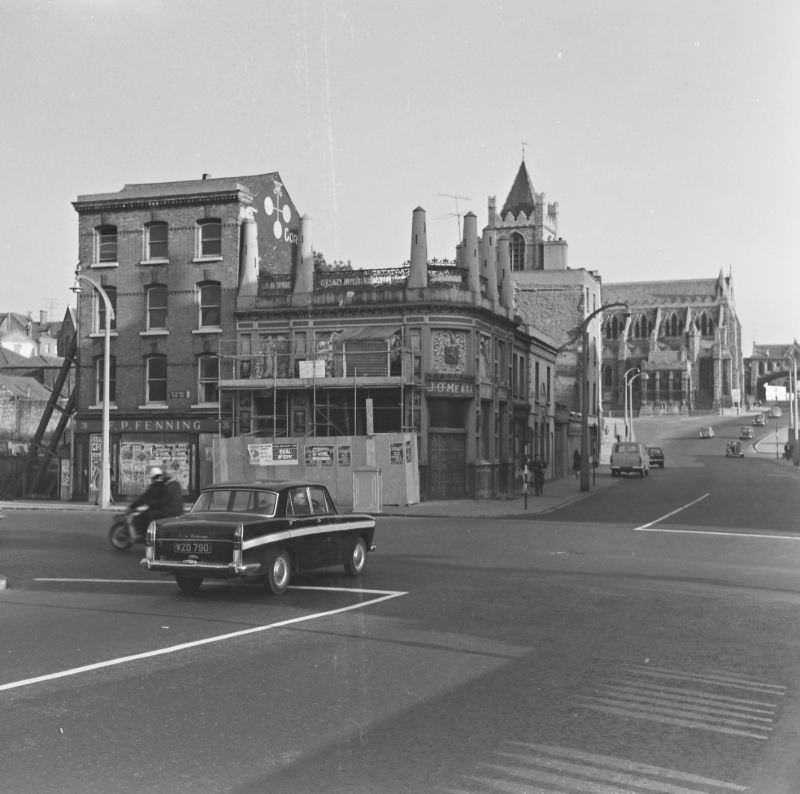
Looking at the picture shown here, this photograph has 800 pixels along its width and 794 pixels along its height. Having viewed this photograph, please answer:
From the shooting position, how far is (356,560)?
1522 centimetres

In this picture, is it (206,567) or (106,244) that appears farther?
(106,244)

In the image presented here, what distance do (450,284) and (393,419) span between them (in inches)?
215

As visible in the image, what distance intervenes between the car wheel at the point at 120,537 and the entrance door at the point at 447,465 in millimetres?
17633

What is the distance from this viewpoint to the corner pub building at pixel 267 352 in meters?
35.9

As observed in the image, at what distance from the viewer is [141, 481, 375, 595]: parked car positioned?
1259 centimetres

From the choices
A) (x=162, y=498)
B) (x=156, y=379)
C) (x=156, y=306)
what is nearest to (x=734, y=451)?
(x=156, y=379)

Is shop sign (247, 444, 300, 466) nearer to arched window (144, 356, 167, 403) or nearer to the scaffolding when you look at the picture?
the scaffolding

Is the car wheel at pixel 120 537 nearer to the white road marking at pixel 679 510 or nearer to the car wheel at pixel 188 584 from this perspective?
the car wheel at pixel 188 584

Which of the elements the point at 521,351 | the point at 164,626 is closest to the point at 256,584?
the point at 164,626

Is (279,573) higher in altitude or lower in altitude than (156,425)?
lower

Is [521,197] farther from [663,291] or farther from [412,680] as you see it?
[412,680]

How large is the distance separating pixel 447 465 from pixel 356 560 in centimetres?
2163

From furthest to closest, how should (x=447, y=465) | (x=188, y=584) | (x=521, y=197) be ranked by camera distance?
(x=521, y=197), (x=447, y=465), (x=188, y=584)

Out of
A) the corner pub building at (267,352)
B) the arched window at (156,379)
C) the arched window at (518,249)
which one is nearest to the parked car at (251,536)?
the corner pub building at (267,352)
